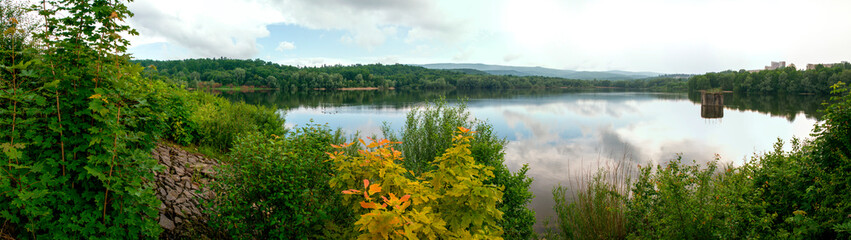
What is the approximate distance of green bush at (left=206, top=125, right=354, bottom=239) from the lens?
376 cm

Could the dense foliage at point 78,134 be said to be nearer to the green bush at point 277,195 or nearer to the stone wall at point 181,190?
the stone wall at point 181,190

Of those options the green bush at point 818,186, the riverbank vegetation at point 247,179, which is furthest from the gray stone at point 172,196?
the green bush at point 818,186

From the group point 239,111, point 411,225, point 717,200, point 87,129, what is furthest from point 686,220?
point 239,111

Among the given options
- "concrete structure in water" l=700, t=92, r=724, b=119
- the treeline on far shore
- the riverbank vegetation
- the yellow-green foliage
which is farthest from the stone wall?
the treeline on far shore

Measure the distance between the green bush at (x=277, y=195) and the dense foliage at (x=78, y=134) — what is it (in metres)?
0.84

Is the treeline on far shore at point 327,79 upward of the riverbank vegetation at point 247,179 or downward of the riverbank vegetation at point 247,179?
upward

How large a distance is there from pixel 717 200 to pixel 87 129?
625 cm

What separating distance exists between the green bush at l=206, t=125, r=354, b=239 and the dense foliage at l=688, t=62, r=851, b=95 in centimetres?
5621

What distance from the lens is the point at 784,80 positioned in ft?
169

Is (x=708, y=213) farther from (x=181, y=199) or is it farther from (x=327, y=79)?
(x=327, y=79)

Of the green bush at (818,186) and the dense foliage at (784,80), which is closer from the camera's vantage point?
the green bush at (818,186)

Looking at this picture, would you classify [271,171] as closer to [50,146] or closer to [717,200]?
[50,146]

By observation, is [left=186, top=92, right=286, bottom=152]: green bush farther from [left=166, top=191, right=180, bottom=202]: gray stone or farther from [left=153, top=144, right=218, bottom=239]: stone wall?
[left=166, top=191, right=180, bottom=202]: gray stone

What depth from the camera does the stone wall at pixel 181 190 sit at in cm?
449
